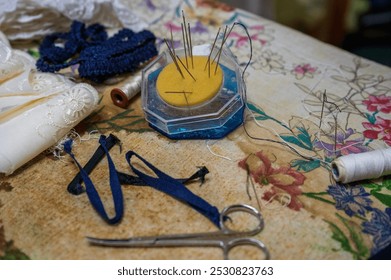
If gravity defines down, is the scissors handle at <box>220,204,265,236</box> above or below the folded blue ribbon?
above

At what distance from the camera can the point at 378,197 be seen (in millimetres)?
844

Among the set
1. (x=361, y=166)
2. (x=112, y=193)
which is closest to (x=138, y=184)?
(x=112, y=193)

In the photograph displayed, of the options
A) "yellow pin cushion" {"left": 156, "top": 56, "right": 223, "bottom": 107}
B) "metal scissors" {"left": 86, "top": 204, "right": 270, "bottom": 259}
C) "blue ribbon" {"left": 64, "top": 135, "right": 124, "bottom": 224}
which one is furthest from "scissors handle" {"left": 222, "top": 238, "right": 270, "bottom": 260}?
"yellow pin cushion" {"left": 156, "top": 56, "right": 223, "bottom": 107}

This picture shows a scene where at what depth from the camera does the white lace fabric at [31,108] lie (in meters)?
0.90

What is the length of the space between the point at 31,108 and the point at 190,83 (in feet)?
1.23

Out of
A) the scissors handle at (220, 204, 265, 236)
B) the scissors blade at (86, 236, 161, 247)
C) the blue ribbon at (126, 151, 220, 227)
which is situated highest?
the scissors handle at (220, 204, 265, 236)

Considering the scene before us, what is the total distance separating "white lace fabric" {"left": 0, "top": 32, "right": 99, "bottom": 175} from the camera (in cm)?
90

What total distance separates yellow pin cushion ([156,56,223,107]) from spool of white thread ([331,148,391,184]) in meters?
0.32

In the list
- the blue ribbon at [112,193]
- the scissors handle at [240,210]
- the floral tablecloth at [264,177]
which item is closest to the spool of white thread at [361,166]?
the floral tablecloth at [264,177]

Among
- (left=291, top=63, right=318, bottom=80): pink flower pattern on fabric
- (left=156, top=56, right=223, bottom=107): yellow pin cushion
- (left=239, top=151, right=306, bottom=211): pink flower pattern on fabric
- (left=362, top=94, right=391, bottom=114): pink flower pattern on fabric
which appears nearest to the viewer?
(left=239, top=151, right=306, bottom=211): pink flower pattern on fabric

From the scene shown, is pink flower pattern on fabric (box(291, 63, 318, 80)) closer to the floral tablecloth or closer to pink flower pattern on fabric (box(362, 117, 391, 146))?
the floral tablecloth

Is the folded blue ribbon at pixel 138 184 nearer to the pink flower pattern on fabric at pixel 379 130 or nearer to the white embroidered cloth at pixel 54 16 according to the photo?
the pink flower pattern on fabric at pixel 379 130

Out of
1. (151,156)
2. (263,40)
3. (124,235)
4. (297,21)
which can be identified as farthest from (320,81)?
(297,21)

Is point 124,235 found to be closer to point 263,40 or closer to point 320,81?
point 320,81
